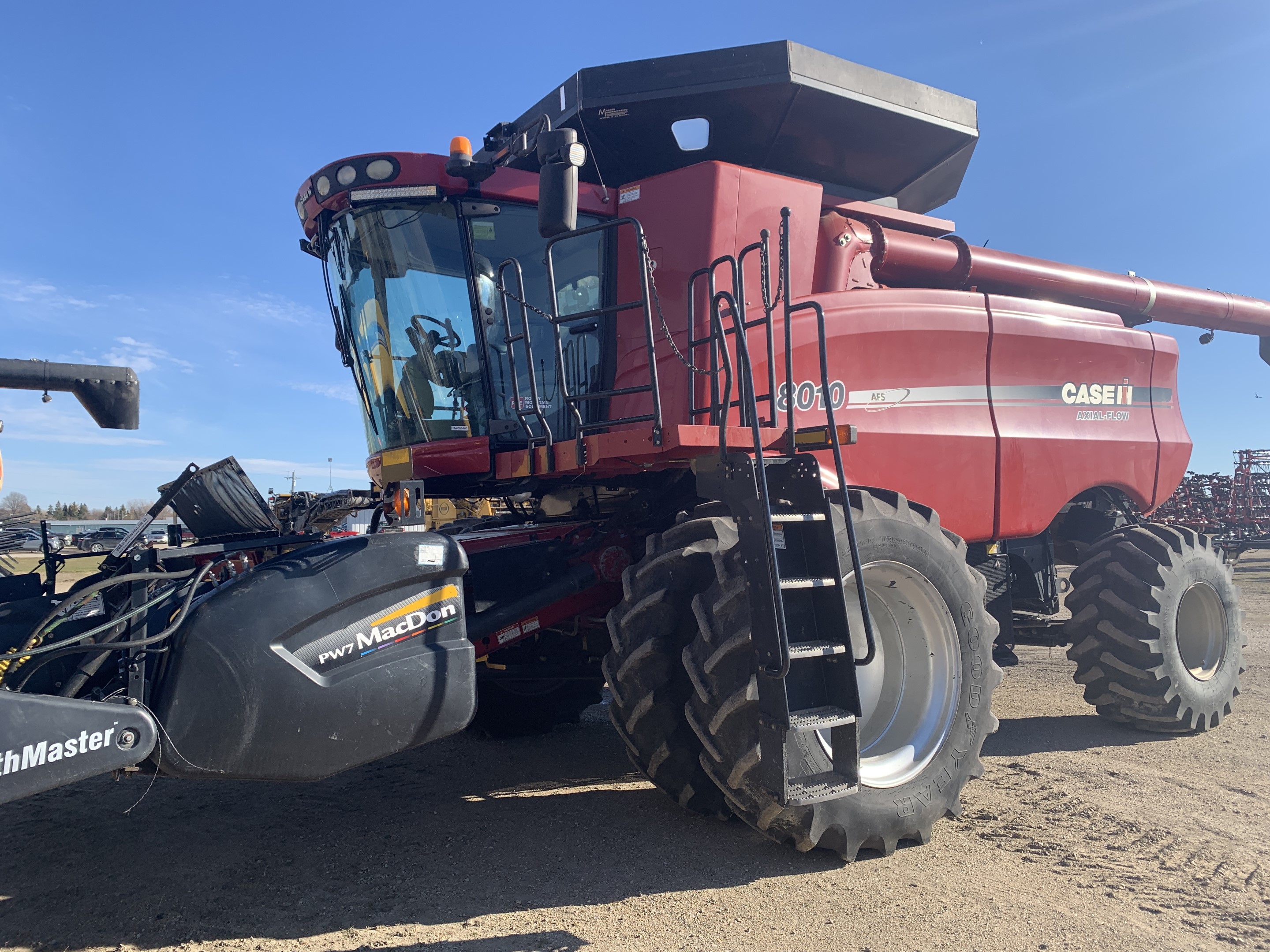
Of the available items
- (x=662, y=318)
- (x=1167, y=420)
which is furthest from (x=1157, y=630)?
(x=662, y=318)

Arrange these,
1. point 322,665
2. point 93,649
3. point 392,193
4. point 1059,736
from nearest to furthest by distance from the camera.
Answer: point 93,649, point 322,665, point 392,193, point 1059,736

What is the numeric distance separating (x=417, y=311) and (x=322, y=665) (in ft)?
6.92

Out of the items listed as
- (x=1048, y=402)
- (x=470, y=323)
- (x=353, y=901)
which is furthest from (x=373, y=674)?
(x=1048, y=402)

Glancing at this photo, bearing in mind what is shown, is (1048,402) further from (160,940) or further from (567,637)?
(160,940)

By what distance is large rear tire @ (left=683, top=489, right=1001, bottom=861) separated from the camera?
10.3ft

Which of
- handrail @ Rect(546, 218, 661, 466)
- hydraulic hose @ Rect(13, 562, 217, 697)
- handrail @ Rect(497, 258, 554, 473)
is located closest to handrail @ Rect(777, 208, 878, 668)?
handrail @ Rect(546, 218, 661, 466)

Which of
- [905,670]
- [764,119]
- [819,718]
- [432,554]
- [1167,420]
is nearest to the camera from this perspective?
[819,718]

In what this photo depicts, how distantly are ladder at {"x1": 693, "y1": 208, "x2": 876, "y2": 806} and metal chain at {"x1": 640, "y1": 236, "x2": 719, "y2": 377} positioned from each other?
6.9 inches

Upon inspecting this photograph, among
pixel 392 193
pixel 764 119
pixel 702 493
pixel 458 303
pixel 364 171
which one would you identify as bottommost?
pixel 702 493

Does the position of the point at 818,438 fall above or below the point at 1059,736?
above

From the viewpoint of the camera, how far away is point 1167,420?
20.6ft

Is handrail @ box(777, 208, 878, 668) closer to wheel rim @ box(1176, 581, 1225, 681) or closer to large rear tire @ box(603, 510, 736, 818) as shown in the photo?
large rear tire @ box(603, 510, 736, 818)

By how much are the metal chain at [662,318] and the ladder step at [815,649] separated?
1184 mm

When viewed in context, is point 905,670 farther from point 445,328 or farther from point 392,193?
point 392,193
